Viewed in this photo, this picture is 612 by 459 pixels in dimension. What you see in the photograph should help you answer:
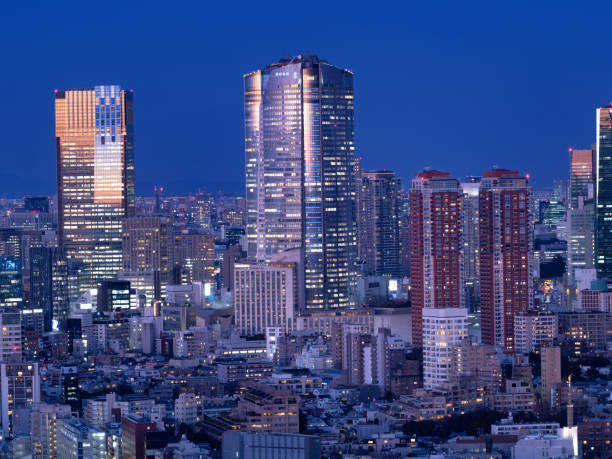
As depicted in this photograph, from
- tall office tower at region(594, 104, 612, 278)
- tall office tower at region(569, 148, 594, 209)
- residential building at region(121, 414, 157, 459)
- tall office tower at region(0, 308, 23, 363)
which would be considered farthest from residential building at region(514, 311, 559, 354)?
tall office tower at region(569, 148, 594, 209)

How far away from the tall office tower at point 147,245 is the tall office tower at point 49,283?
12.7 feet

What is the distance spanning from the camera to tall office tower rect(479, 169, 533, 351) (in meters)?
52.2

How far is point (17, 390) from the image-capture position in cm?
4022

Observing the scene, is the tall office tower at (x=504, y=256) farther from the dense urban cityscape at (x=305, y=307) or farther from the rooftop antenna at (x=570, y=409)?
the rooftop antenna at (x=570, y=409)

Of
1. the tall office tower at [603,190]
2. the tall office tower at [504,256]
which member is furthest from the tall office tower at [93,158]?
the tall office tower at [504,256]

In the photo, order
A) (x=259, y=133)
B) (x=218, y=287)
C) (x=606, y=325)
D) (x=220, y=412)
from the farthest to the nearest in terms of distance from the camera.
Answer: (x=218, y=287) → (x=259, y=133) → (x=606, y=325) → (x=220, y=412)

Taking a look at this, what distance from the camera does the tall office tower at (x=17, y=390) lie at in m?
38.6

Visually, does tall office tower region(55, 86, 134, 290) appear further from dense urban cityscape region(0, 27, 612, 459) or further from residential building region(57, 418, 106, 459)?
residential building region(57, 418, 106, 459)

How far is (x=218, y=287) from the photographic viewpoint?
226ft

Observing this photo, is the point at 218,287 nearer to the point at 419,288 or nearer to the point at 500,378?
the point at 419,288

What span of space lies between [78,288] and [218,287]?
218 inches

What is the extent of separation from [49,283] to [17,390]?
22.0 meters

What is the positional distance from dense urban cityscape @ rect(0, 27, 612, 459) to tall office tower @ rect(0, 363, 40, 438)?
0.07 metres

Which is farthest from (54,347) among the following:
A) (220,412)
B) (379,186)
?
(379,186)
